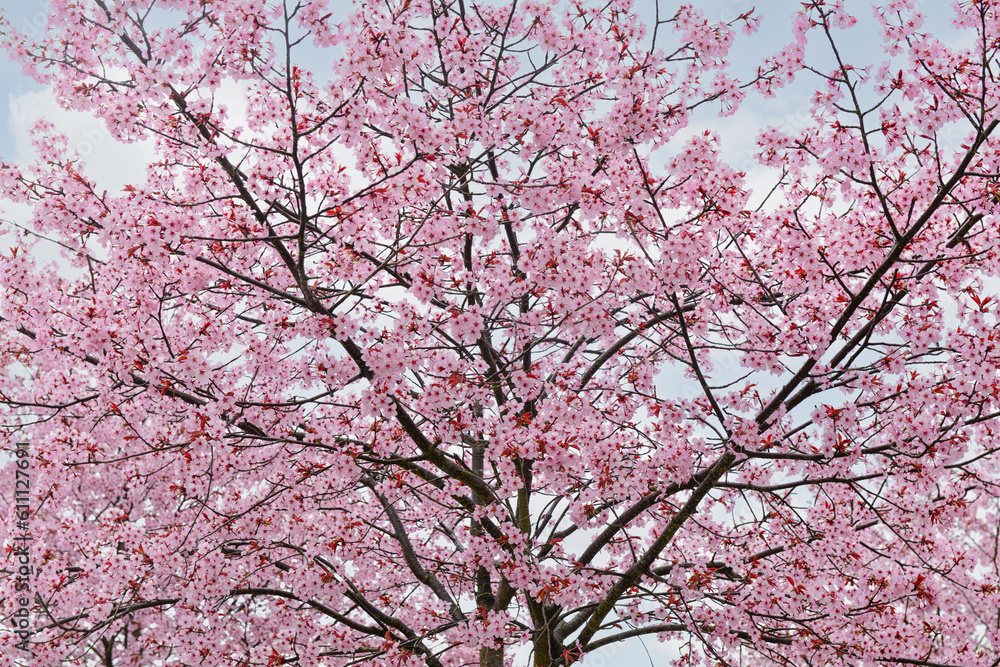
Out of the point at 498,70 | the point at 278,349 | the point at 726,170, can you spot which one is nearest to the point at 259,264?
the point at 278,349

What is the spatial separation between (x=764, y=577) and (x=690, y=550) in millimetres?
2558

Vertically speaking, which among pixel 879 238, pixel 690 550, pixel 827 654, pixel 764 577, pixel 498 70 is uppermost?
pixel 498 70

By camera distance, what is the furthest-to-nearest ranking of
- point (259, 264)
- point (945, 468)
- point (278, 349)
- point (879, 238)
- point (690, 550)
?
point (690, 550) → point (259, 264) → point (278, 349) → point (879, 238) → point (945, 468)

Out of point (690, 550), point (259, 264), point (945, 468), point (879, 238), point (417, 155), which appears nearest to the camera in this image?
point (417, 155)

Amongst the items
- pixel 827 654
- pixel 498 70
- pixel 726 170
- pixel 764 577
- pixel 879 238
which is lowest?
pixel 827 654

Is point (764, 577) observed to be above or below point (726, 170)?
below

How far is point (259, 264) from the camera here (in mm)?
7957

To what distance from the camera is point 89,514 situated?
12281 millimetres

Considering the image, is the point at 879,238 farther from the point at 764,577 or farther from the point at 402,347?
the point at 402,347

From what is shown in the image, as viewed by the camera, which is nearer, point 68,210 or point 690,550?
point 68,210

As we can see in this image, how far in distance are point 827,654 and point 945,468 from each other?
2166mm

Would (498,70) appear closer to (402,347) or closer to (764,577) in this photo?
(402,347)

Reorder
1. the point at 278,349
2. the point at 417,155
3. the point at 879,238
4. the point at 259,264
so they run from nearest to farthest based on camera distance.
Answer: the point at 417,155, the point at 879,238, the point at 278,349, the point at 259,264

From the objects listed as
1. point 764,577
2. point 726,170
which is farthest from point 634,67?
point 764,577
